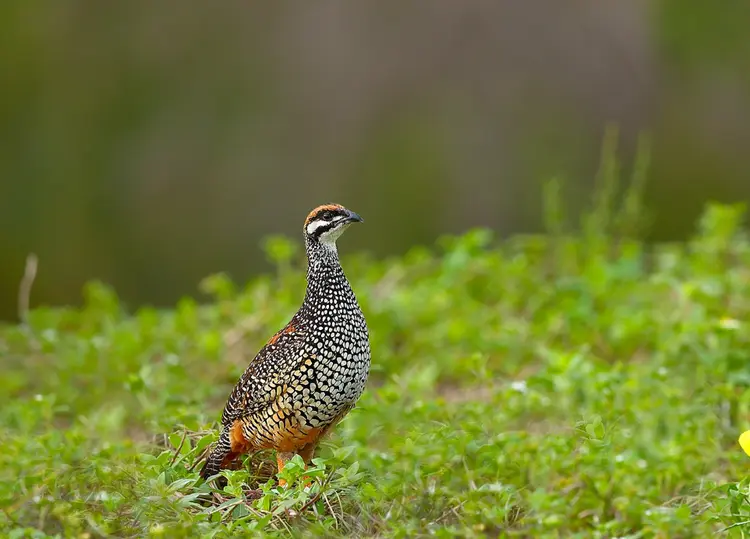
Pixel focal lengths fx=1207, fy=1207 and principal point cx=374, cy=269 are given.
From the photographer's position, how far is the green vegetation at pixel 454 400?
4.30 metres

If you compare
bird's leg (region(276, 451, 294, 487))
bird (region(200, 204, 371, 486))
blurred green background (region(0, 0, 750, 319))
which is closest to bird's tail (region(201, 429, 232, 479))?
bird (region(200, 204, 371, 486))

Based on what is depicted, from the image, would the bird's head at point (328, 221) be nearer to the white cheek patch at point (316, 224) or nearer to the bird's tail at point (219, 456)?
the white cheek patch at point (316, 224)

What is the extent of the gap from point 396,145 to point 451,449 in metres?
6.29

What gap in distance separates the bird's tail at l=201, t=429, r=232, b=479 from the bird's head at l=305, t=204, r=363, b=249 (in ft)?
2.68

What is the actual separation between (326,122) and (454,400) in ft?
16.7

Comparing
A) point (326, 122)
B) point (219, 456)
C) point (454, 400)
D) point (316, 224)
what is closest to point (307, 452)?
point (219, 456)

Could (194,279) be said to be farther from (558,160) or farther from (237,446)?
(237,446)

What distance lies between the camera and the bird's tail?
4480 millimetres

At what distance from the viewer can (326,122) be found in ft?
36.3

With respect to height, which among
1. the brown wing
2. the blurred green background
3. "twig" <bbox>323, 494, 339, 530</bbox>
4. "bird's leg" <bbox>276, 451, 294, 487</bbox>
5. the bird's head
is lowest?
"twig" <bbox>323, 494, 339, 530</bbox>

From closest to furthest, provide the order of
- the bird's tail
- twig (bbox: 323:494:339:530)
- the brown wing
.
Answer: twig (bbox: 323:494:339:530)
the brown wing
the bird's tail

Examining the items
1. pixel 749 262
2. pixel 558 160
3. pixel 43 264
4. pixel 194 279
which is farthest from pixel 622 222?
pixel 43 264

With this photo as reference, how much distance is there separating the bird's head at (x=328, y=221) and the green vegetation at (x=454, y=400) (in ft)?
2.78

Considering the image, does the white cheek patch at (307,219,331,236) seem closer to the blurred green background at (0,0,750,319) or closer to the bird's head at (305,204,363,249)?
the bird's head at (305,204,363,249)
